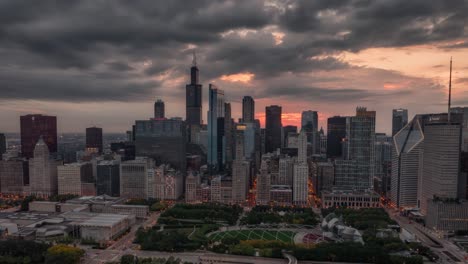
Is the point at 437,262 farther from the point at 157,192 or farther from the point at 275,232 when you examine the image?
the point at 157,192

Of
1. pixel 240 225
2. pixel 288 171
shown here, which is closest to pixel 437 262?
pixel 240 225

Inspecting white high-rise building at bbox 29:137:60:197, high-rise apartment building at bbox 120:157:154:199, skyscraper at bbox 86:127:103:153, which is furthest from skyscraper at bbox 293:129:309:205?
skyscraper at bbox 86:127:103:153

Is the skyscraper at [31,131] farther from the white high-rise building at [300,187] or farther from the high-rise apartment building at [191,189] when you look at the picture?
the white high-rise building at [300,187]

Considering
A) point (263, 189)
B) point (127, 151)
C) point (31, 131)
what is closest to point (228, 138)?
point (127, 151)

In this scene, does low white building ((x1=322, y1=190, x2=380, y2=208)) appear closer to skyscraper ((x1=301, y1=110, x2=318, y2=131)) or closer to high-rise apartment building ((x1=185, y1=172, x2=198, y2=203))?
high-rise apartment building ((x1=185, y1=172, x2=198, y2=203))

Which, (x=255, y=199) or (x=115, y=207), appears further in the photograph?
(x=255, y=199)

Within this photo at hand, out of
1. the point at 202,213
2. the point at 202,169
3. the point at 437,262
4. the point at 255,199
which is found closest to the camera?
the point at 437,262

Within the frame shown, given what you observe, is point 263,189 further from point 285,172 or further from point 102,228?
point 102,228

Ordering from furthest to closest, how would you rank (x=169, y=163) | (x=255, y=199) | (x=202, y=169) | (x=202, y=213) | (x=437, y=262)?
(x=202, y=169), (x=169, y=163), (x=255, y=199), (x=202, y=213), (x=437, y=262)

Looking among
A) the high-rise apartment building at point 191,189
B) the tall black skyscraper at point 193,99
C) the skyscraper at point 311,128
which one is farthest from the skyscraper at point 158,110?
the high-rise apartment building at point 191,189
